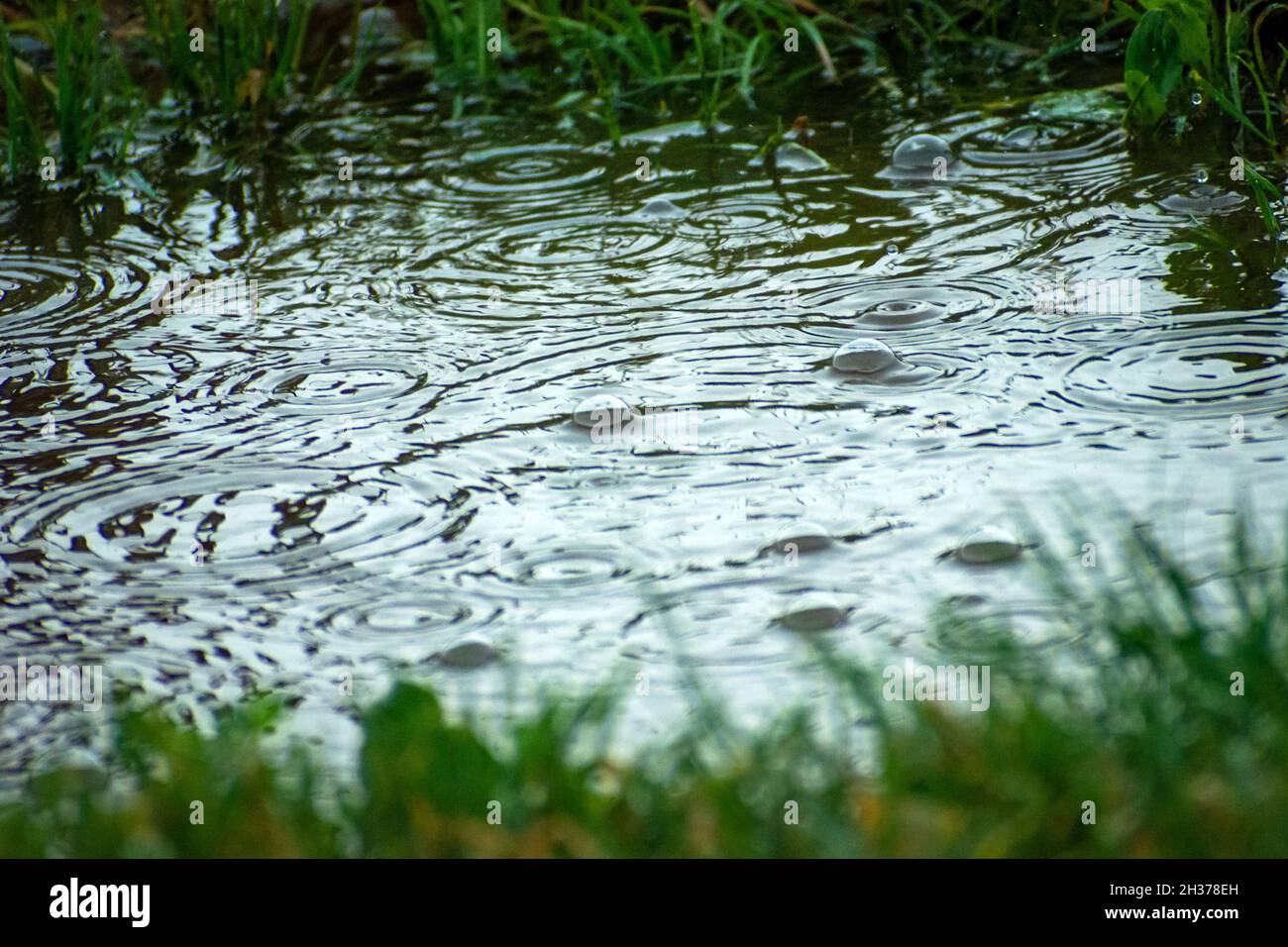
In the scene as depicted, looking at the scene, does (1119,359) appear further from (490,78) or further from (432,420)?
(490,78)

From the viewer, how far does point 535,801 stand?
54.1 inches

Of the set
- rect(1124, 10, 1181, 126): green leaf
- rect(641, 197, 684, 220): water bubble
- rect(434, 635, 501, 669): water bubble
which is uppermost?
rect(1124, 10, 1181, 126): green leaf

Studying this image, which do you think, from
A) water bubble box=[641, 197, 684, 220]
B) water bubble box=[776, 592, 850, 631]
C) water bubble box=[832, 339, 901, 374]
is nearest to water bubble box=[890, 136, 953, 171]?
water bubble box=[641, 197, 684, 220]

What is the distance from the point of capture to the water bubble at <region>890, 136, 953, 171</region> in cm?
391

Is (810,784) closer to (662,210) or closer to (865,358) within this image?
(865,358)

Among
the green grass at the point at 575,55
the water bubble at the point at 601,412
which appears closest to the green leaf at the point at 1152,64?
the green grass at the point at 575,55

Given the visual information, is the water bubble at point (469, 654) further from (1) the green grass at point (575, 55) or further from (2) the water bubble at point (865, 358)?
(1) the green grass at point (575, 55)

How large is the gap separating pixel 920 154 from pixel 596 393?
4.93 feet

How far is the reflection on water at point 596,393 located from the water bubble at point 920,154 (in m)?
0.06

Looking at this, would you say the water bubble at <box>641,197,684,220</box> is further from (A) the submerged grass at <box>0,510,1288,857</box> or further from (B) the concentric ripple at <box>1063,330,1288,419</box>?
(A) the submerged grass at <box>0,510,1288,857</box>

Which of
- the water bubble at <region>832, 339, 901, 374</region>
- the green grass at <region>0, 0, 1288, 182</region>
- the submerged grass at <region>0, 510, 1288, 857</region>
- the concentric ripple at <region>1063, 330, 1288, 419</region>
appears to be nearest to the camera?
the submerged grass at <region>0, 510, 1288, 857</region>

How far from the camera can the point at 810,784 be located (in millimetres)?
1414

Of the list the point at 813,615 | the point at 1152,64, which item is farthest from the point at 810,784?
the point at 1152,64

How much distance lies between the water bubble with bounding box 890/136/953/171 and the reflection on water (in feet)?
0.19
